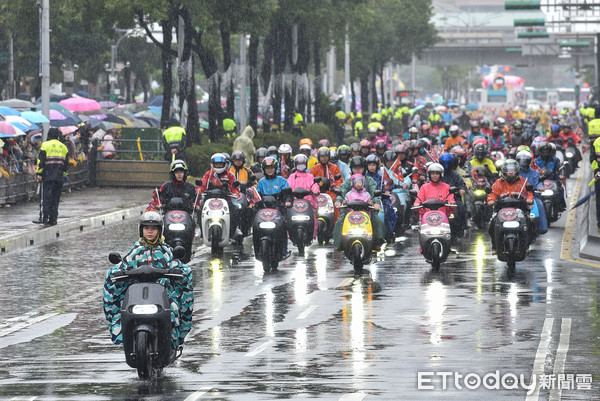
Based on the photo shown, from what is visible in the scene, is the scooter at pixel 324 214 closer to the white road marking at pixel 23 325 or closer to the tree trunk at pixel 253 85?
the white road marking at pixel 23 325

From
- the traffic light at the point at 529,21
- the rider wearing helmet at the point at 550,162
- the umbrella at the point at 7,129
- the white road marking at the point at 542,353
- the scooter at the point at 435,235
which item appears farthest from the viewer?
the traffic light at the point at 529,21

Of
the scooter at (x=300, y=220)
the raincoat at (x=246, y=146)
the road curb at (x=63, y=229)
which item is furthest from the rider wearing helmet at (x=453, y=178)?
the raincoat at (x=246, y=146)

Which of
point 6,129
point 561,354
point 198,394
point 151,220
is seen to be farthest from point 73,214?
point 198,394

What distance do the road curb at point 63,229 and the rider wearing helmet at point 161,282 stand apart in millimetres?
12116

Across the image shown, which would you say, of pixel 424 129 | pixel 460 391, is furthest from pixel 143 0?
pixel 460 391

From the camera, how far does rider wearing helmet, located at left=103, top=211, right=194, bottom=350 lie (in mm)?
11805

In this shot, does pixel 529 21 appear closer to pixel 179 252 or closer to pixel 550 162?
pixel 550 162

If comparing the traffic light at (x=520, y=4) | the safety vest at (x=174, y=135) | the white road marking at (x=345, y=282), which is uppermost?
the traffic light at (x=520, y=4)

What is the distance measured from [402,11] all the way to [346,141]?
25326mm

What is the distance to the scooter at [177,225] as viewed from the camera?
2050 centimetres

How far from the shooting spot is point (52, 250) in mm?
24219

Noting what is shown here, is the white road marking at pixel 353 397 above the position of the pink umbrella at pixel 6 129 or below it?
below

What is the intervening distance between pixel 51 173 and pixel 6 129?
482 cm

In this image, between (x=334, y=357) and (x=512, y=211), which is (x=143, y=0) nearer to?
(x=512, y=211)
